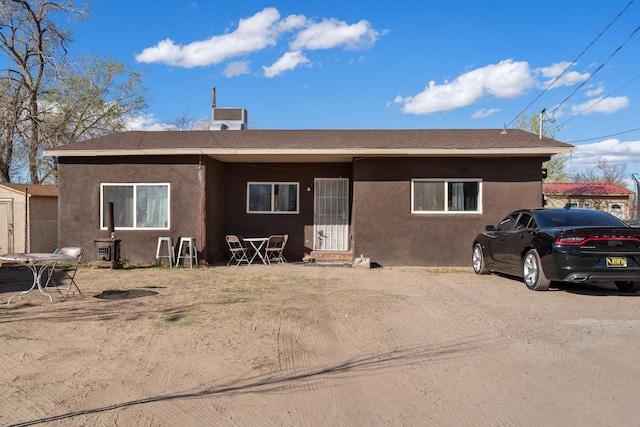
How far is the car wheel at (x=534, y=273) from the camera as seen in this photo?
26.4ft

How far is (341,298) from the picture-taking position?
776 centimetres

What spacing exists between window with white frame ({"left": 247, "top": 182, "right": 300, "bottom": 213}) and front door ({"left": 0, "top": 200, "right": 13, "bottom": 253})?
7.08 metres

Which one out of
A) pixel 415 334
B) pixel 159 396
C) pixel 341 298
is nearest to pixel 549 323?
pixel 415 334

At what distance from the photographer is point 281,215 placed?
45.8ft

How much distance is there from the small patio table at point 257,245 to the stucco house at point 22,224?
6189 mm

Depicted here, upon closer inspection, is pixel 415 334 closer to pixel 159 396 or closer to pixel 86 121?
pixel 159 396

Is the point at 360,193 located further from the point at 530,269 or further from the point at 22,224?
the point at 22,224

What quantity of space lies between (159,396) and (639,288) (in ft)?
27.0

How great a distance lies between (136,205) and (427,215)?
7.34 meters

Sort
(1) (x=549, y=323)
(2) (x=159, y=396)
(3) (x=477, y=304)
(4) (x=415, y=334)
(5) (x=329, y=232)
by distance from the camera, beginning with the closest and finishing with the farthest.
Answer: (2) (x=159, y=396) → (4) (x=415, y=334) → (1) (x=549, y=323) → (3) (x=477, y=304) → (5) (x=329, y=232)

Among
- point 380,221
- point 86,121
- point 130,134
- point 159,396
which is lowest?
point 159,396

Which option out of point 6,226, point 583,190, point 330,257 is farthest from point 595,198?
point 6,226

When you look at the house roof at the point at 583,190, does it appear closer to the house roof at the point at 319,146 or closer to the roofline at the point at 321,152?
the house roof at the point at 319,146

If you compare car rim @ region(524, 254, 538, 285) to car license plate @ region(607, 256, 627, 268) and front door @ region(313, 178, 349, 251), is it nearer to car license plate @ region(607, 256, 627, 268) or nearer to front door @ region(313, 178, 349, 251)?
car license plate @ region(607, 256, 627, 268)
